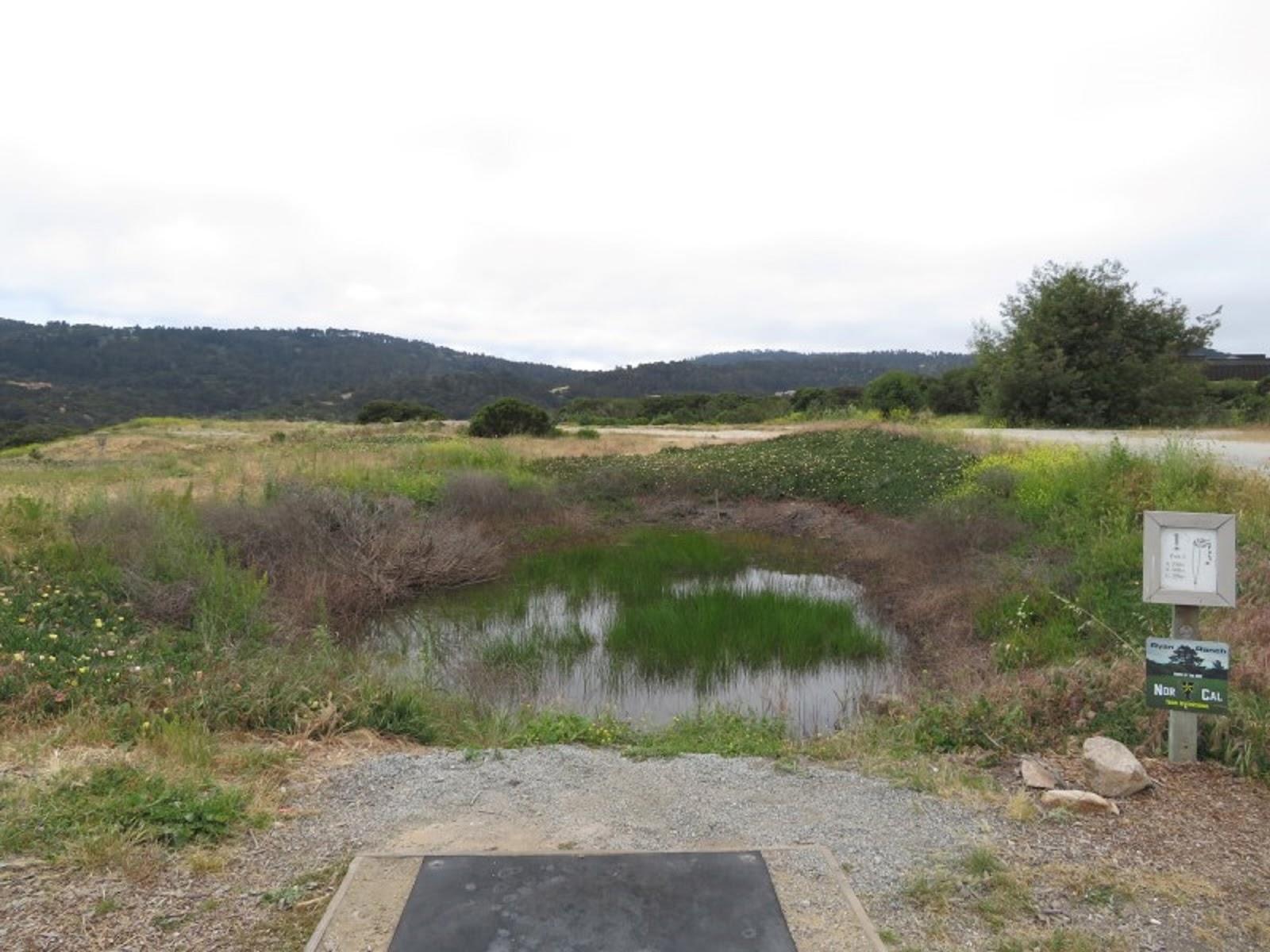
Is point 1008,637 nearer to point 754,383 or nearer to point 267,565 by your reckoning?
point 267,565

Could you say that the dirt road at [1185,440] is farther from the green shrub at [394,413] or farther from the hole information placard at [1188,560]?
the green shrub at [394,413]

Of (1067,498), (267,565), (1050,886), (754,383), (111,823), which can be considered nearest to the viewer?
(1050,886)

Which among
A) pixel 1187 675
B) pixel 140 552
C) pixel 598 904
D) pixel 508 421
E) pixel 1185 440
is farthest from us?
pixel 508 421

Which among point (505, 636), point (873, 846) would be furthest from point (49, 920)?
point (505, 636)

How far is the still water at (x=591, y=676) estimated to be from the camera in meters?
7.81

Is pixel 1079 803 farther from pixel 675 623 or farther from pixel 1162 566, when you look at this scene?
pixel 675 623

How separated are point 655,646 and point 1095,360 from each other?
24427mm

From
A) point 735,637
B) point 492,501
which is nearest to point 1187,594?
point 735,637

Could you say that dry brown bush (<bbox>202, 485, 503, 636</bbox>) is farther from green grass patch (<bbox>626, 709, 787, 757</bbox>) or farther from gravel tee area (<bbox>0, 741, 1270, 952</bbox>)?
gravel tee area (<bbox>0, 741, 1270, 952</bbox>)

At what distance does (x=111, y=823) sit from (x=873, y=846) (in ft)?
11.2

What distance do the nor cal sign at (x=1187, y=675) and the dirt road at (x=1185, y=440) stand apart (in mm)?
8944

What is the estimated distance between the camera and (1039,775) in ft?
15.3

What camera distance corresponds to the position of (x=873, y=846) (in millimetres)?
3928

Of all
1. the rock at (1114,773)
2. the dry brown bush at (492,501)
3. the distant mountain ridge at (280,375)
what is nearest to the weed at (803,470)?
the dry brown bush at (492,501)
